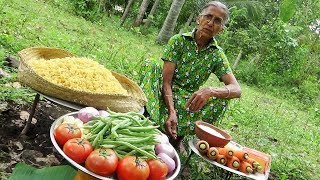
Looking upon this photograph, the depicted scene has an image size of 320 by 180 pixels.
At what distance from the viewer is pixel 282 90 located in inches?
567

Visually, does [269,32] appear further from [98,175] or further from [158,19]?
[98,175]

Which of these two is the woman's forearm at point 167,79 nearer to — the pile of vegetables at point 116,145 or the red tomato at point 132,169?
the pile of vegetables at point 116,145

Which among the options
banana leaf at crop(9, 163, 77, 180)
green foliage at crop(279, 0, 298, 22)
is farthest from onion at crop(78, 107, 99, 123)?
green foliage at crop(279, 0, 298, 22)

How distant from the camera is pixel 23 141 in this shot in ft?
10.1

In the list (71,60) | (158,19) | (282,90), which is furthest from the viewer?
(158,19)

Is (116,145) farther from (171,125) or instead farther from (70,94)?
(171,125)

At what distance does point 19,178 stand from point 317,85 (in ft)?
48.3

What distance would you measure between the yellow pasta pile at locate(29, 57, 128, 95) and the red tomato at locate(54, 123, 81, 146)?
60 cm

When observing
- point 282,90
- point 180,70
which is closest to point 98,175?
point 180,70

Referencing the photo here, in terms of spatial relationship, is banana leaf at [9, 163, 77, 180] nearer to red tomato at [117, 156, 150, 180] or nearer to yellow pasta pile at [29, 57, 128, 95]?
red tomato at [117, 156, 150, 180]

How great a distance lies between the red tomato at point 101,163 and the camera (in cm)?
217

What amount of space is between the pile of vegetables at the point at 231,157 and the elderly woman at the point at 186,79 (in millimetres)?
645

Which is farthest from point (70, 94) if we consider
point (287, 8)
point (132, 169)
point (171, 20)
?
point (171, 20)

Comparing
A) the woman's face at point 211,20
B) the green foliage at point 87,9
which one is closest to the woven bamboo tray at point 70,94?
the woman's face at point 211,20
